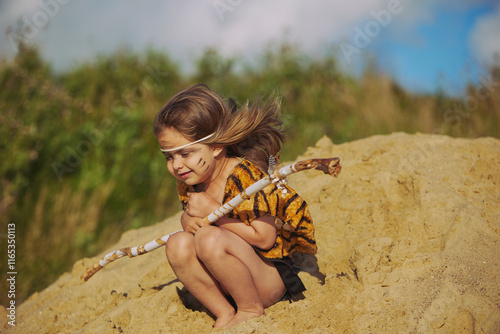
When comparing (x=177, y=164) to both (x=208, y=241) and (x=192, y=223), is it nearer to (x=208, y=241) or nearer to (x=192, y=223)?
(x=192, y=223)

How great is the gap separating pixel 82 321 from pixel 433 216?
2.31 meters

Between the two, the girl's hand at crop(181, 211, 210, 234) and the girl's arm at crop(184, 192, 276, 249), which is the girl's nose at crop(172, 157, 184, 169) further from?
the girl's hand at crop(181, 211, 210, 234)

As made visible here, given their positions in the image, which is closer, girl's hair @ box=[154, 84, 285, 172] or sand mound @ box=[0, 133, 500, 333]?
sand mound @ box=[0, 133, 500, 333]

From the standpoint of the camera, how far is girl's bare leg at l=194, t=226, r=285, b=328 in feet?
7.88

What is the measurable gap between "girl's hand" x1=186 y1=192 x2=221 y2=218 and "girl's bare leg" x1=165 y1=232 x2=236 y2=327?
12 centimetres

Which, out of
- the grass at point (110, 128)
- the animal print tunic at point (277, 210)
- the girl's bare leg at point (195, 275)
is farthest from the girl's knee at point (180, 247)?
the grass at point (110, 128)

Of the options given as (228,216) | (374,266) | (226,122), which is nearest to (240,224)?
(228,216)

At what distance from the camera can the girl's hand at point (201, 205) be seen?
2.51 metres

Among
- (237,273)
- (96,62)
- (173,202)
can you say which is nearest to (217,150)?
(237,273)

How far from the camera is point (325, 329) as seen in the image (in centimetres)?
236

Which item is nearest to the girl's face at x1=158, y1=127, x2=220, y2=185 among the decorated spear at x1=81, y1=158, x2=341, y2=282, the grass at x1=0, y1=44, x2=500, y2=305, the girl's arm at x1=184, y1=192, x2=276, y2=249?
the girl's arm at x1=184, y1=192, x2=276, y2=249

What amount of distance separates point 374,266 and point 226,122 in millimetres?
1096

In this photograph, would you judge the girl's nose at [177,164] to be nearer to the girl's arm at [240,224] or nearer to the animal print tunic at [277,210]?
the girl's arm at [240,224]

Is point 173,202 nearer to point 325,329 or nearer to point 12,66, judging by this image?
point 12,66
